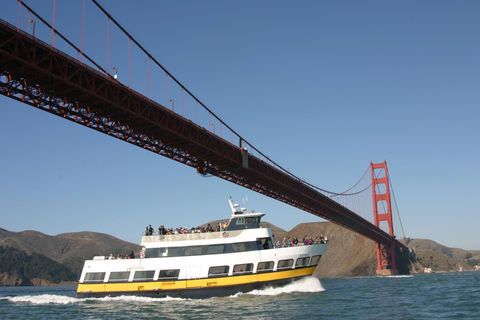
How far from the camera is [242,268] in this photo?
2770 centimetres

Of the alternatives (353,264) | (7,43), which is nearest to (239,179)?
(7,43)

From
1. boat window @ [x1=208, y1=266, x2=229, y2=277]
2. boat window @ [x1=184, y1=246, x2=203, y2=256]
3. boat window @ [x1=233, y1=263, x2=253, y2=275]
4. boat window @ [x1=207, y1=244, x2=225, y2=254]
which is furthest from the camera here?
boat window @ [x1=184, y1=246, x2=203, y2=256]

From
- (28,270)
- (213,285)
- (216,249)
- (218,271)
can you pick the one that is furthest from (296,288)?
(28,270)

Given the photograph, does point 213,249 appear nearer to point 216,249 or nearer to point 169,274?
point 216,249

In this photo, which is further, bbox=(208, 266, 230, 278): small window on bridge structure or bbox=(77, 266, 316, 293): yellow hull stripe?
bbox=(208, 266, 230, 278): small window on bridge structure

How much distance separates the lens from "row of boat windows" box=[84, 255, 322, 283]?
27.7m

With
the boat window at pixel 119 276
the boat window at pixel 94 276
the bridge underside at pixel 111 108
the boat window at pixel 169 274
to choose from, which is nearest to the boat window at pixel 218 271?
the boat window at pixel 169 274

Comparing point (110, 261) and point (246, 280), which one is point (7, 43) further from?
point (246, 280)

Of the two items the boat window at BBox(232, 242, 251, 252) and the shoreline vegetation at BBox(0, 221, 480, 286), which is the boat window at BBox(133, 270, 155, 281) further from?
the shoreline vegetation at BBox(0, 221, 480, 286)

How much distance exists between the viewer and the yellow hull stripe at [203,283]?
27500 mm

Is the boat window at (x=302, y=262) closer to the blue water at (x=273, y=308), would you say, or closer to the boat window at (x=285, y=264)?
the boat window at (x=285, y=264)

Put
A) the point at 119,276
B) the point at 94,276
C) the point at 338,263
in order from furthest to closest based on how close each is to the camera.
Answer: the point at 338,263 → the point at 94,276 → the point at 119,276

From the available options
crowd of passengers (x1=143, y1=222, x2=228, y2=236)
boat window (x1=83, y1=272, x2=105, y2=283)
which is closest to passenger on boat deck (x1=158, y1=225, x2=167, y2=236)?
crowd of passengers (x1=143, y1=222, x2=228, y2=236)

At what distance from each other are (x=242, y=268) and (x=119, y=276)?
865cm
